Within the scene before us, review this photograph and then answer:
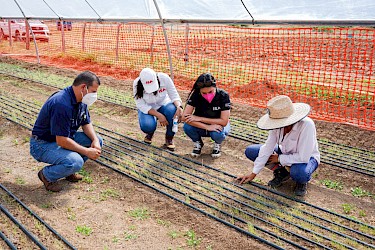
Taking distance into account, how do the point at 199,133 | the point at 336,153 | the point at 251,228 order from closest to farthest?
the point at 251,228
the point at 199,133
the point at 336,153

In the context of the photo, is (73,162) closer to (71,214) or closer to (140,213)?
(71,214)

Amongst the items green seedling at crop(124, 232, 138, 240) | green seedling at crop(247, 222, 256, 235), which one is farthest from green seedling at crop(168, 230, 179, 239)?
green seedling at crop(247, 222, 256, 235)

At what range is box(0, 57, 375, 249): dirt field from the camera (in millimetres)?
3309

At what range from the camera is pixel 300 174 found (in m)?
3.91

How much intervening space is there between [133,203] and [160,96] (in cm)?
190

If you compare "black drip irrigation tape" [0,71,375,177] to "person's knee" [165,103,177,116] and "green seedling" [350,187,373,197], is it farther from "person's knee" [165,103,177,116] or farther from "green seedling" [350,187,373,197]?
"person's knee" [165,103,177,116]

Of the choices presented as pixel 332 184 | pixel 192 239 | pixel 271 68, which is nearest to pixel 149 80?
pixel 192 239

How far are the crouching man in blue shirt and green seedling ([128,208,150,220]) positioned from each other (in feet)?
2.33

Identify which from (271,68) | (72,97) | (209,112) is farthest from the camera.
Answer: (271,68)

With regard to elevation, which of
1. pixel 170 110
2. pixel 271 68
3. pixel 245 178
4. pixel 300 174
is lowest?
pixel 245 178

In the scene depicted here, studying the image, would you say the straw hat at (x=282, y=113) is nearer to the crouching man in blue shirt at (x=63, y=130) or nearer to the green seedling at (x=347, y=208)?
the green seedling at (x=347, y=208)

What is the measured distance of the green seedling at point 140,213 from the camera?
11.9ft

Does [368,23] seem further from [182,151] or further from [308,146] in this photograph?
[182,151]

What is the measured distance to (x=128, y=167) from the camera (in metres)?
4.64
